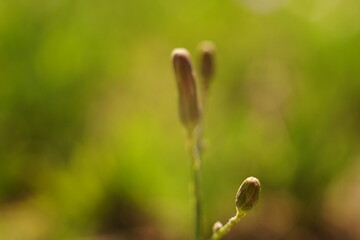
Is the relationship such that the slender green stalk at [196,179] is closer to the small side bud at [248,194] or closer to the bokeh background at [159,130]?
the small side bud at [248,194]

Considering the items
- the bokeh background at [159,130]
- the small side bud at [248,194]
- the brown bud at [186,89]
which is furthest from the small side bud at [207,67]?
the bokeh background at [159,130]

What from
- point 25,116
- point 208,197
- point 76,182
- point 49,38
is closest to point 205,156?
point 208,197

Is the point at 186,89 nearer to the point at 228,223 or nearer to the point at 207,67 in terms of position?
the point at 207,67

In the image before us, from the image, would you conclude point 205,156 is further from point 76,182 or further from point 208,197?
point 76,182

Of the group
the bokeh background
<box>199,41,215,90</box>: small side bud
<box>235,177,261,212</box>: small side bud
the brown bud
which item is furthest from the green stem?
the bokeh background

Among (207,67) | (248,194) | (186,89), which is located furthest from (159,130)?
(248,194)

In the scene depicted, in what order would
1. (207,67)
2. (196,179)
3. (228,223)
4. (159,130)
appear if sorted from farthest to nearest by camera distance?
(159,130)
(207,67)
(196,179)
(228,223)

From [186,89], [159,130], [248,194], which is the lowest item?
[159,130]
